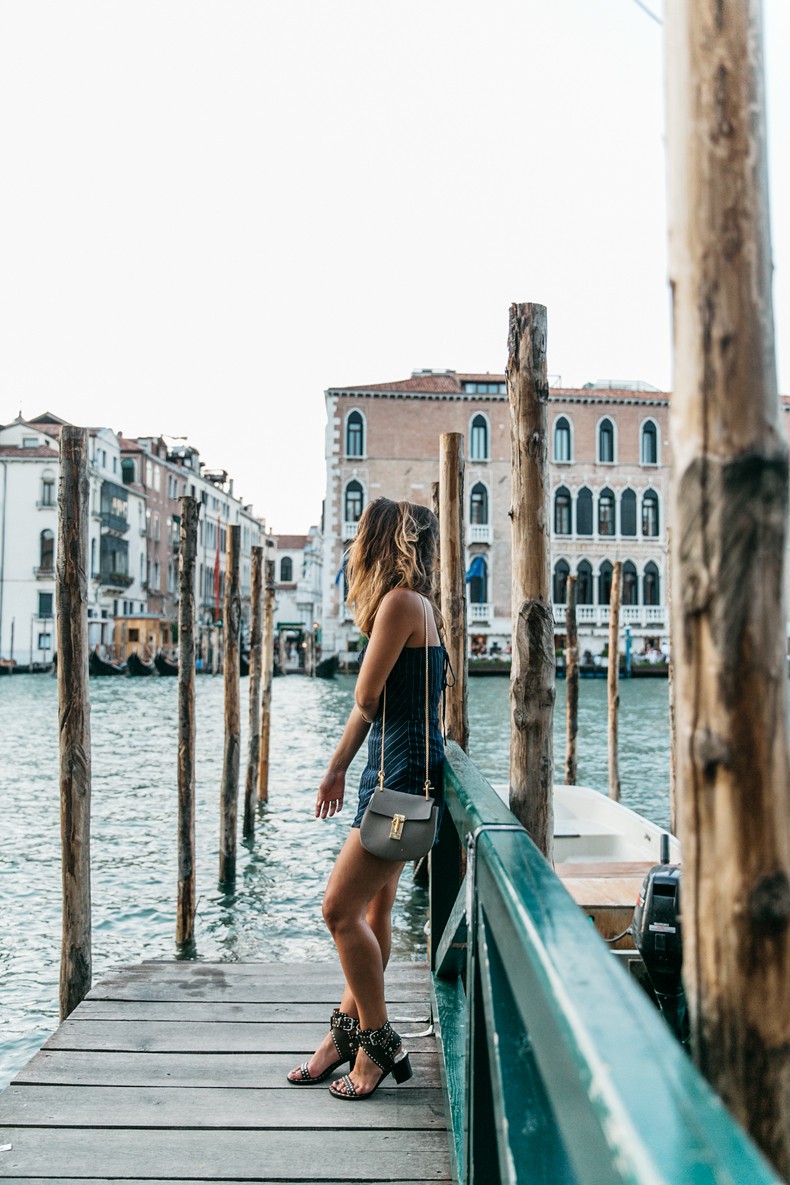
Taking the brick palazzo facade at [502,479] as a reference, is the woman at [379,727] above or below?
below

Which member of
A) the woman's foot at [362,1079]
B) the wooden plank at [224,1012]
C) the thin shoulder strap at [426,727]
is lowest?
the wooden plank at [224,1012]

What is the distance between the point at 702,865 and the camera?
917mm

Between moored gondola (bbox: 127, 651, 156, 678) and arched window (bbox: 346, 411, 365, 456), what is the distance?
36.3ft

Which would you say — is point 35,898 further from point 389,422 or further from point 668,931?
point 389,422

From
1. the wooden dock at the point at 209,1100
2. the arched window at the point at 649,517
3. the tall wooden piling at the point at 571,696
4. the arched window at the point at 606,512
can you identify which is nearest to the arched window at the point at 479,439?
the arched window at the point at 606,512

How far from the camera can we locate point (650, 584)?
35.1 m

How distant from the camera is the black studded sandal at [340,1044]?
256 cm

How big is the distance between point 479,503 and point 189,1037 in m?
31.8

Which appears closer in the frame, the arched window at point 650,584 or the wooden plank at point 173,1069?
the wooden plank at point 173,1069

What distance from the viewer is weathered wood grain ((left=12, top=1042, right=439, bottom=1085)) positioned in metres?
2.63

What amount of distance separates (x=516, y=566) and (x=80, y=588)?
202cm

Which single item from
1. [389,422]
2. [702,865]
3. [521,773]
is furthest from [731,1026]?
[389,422]

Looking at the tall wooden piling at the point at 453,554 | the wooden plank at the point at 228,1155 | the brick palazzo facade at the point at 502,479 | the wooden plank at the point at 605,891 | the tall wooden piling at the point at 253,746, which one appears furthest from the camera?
the brick palazzo facade at the point at 502,479

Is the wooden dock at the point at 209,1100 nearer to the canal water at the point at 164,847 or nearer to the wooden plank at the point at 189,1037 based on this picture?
the wooden plank at the point at 189,1037
